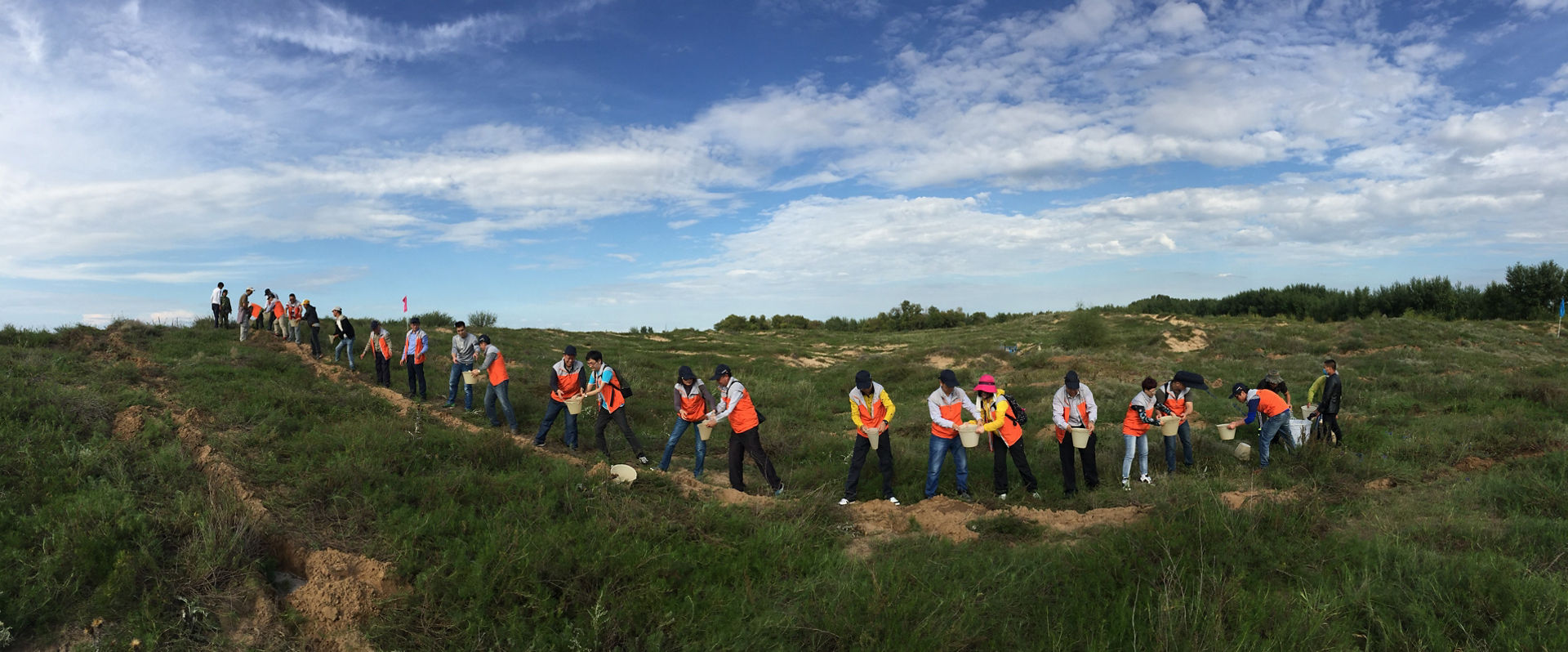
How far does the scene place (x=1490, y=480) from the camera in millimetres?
8008

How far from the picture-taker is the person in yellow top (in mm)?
7926

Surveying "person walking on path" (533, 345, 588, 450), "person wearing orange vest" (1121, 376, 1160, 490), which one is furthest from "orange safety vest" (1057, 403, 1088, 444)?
"person walking on path" (533, 345, 588, 450)

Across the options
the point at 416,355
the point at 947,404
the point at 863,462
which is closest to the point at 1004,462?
the point at 947,404

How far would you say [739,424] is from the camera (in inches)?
332

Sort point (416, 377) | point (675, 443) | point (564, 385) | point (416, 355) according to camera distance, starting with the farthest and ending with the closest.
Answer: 1. point (416, 377)
2. point (416, 355)
3. point (564, 385)
4. point (675, 443)

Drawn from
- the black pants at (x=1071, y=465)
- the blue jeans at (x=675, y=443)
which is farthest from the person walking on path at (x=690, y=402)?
the black pants at (x=1071, y=465)

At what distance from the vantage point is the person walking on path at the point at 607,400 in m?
9.97

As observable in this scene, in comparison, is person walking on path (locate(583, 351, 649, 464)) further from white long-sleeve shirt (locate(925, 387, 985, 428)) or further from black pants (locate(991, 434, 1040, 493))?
black pants (locate(991, 434, 1040, 493))

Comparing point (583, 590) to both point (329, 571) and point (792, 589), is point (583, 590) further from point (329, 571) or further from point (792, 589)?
point (329, 571)

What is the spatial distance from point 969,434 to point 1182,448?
4.75m

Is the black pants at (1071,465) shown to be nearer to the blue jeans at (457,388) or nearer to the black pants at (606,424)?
the black pants at (606,424)

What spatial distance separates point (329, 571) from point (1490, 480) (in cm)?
1198

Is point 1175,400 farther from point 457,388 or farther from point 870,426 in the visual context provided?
point 457,388

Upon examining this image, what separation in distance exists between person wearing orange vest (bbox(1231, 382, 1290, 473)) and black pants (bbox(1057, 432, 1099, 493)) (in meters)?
2.35
